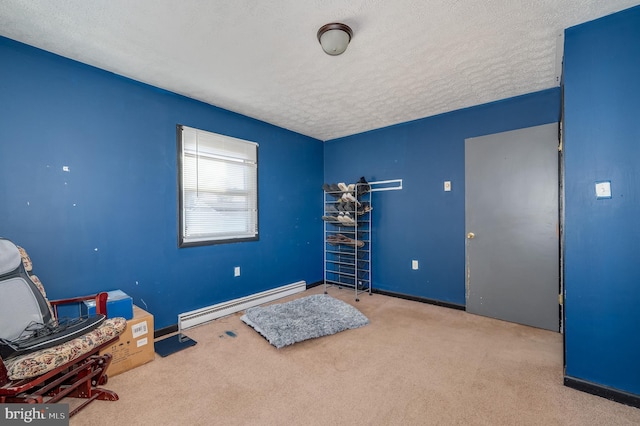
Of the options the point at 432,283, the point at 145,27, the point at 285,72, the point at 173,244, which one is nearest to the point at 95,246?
the point at 173,244

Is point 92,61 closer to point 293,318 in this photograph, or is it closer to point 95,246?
point 95,246

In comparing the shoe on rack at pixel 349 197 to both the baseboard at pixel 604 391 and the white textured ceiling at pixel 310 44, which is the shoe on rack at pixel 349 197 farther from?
the baseboard at pixel 604 391

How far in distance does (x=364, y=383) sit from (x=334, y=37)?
2387 millimetres

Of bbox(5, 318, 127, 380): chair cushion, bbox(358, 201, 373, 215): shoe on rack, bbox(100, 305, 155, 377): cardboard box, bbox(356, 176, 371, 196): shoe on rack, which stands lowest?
bbox(100, 305, 155, 377): cardboard box

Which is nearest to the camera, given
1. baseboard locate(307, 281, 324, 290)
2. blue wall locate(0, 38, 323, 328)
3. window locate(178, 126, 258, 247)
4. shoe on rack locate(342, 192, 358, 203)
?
blue wall locate(0, 38, 323, 328)

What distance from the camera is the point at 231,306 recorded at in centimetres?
325

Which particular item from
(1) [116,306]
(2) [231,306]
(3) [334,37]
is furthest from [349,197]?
(1) [116,306]

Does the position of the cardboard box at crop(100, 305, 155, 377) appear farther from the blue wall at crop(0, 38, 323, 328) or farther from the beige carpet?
the blue wall at crop(0, 38, 323, 328)

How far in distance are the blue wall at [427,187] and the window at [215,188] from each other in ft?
5.65

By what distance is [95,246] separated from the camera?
2.37 metres

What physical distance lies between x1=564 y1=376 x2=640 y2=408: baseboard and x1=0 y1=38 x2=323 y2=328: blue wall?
3104mm

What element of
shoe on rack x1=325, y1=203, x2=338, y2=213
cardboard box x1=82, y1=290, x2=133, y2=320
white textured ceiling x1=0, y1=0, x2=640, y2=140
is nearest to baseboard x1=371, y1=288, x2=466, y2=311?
shoe on rack x1=325, y1=203, x2=338, y2=213

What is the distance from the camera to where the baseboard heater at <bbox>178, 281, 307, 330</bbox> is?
2.88 m

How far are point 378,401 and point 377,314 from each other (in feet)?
5.03
